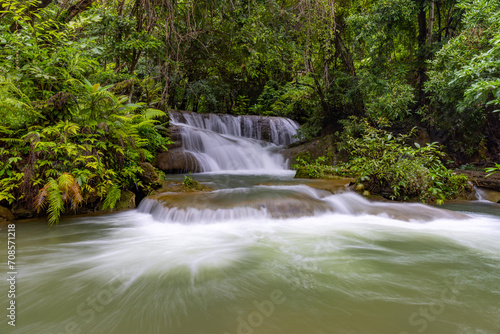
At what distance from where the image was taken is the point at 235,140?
1109 cm

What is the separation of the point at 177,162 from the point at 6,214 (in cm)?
513

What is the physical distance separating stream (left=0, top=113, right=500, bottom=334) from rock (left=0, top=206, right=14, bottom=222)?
0.22 metres

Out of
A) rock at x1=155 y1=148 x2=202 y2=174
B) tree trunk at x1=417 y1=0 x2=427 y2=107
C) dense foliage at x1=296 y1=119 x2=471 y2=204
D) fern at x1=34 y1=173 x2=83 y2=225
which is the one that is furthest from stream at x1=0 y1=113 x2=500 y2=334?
tree trunk at x1=417 y1=0 x2=427 y2=107

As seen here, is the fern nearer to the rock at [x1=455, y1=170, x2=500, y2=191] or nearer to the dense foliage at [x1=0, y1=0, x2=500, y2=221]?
the dense foliage at [x1=0, y1=0, x2=500, y2=221]

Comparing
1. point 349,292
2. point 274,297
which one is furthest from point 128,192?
point 349,292

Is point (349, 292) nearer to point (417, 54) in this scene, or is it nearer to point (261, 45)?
point (261, 45)

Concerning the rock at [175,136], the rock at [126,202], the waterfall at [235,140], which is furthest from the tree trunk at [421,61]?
the rock at [126,202]

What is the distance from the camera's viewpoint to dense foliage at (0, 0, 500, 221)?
3.79m

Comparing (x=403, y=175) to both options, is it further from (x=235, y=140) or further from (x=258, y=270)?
(x=235, y=140)

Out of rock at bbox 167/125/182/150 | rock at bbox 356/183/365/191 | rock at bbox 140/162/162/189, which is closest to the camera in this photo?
rock at bbox 140/162/162/189

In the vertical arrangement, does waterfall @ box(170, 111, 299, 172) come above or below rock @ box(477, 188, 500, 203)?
above

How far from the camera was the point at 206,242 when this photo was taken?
3379 mm

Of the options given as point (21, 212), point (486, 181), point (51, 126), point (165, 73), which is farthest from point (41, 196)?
point (486, 181)

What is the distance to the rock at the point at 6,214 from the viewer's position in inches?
150
